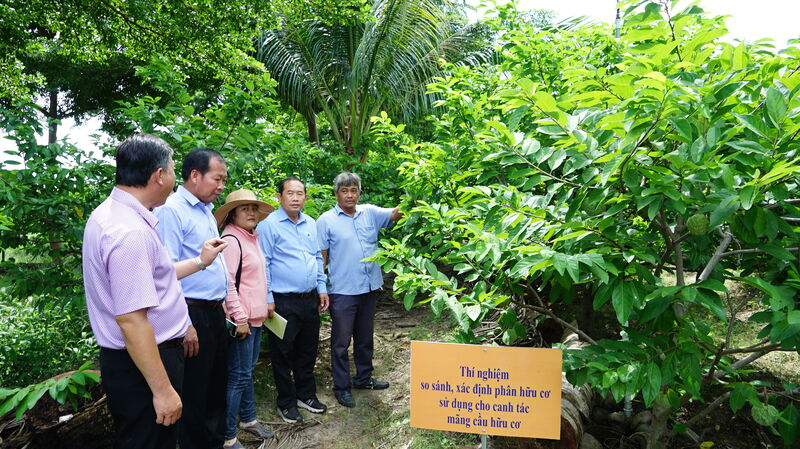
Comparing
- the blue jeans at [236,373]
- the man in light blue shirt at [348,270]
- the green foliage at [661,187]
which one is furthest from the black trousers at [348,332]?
the green foliage at [661,187]

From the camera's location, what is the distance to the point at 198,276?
276 centimetres

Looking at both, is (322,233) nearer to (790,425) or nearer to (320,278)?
(320,278)

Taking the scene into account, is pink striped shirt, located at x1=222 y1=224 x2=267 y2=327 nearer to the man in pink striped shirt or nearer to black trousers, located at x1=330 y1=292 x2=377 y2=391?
black trousers, located at x1=330 y1=292 x2=377 y2=391

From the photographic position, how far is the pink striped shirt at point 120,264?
1811 millimetres

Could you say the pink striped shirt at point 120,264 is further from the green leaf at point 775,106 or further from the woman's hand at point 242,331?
the green leaf at point 775,106

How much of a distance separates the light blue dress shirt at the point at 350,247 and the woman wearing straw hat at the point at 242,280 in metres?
0.83

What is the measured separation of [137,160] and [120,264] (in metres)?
0.45

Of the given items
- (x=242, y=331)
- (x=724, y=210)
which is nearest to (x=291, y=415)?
(x=242, y=331)

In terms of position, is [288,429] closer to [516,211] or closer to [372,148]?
[516,211]

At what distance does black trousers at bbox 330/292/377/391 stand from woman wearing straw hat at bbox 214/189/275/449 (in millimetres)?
830

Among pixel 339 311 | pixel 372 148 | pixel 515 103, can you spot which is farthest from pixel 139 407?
pixel 372 148

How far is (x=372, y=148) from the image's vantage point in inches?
347

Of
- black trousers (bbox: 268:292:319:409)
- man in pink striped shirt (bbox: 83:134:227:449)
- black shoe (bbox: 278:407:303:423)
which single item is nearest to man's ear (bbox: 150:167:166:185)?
man in pink striped shirt (bbox: 83:134:227:449)

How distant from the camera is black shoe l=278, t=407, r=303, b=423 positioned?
377cm
